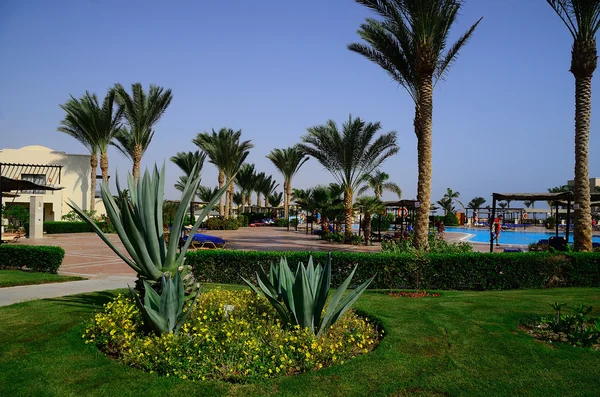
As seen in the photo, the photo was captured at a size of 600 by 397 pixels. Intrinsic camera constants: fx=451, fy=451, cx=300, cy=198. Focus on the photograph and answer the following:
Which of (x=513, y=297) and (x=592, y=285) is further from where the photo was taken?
(x=592, y=285)

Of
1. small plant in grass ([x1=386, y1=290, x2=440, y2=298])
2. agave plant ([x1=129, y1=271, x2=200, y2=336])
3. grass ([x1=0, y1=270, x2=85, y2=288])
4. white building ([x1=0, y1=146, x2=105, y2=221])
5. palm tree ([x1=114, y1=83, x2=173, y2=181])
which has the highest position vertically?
palm tree ([x1=114, y1=83, x2=173, y2=181])

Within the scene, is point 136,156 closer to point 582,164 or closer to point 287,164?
point 287,164

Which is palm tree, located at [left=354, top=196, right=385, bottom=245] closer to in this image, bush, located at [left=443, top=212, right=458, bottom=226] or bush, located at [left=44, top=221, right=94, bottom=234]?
bush, located at [left=44, top=221, right=94, bottom=234]

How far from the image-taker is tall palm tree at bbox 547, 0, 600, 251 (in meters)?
13.2

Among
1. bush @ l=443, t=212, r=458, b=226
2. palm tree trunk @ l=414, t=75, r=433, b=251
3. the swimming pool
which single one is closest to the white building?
palm tree trunk @ l=414, t=75, r=433, b=251

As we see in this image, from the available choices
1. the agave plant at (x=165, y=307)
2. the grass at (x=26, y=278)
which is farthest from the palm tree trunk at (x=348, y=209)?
the agave plant at (x=165, y=307)

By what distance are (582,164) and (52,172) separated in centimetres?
3706

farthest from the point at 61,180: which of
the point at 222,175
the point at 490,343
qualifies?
the point at 490,343

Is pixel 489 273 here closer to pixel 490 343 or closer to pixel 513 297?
pixel 513 297

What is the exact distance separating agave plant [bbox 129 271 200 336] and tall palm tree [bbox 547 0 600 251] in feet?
40.6

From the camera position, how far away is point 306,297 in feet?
16.7

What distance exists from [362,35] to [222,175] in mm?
25020

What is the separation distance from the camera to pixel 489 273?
1098 cm

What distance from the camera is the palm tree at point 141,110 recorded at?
1314 inches
